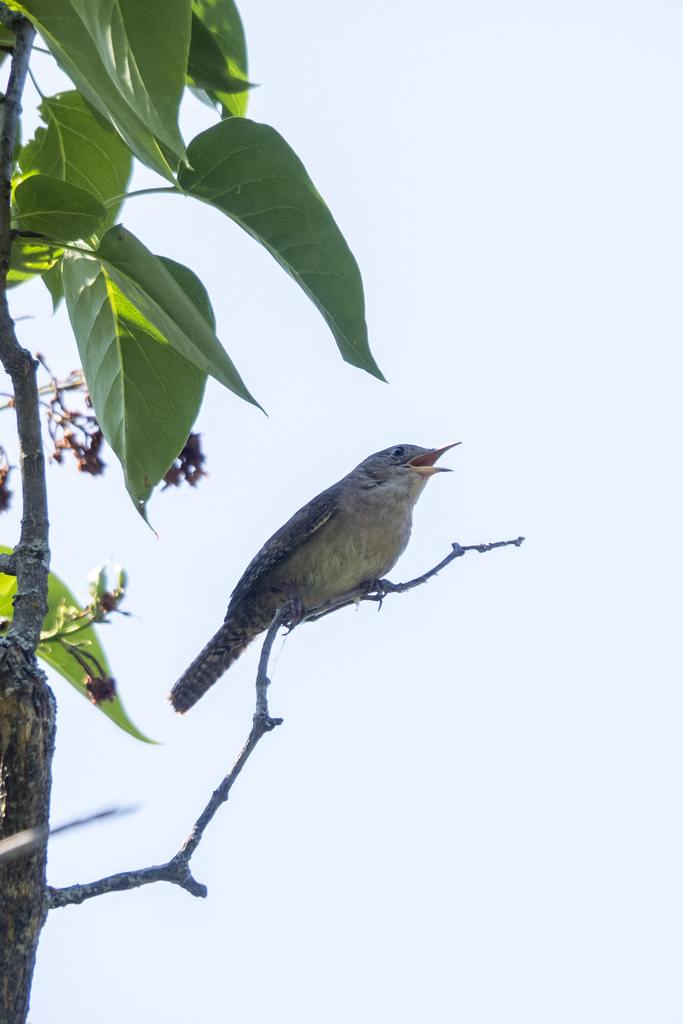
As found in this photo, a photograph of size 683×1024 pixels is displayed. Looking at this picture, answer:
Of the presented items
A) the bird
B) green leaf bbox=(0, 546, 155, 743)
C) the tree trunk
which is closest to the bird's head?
the bird

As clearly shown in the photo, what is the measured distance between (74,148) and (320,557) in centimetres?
333

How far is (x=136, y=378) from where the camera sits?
1.95m

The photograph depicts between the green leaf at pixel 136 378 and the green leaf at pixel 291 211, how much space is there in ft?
0.57

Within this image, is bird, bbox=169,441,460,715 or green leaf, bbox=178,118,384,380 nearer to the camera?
green leaf, bbox=178,118,384,380

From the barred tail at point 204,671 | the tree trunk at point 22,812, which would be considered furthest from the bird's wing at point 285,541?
the tree trunk at point 22,812

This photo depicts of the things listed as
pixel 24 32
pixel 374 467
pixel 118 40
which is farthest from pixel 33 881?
pixel 374 467

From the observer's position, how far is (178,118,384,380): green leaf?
1.87m

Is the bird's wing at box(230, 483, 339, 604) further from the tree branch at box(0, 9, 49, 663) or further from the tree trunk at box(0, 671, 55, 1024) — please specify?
the tree trunk at box(0, 671, 55, 1024)

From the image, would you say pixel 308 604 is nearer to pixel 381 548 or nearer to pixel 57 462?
pixel 381 548

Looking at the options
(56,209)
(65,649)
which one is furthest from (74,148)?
(65,649)

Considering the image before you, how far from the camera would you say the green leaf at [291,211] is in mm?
1865

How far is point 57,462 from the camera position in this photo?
254cm

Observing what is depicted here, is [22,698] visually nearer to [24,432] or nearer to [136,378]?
[24,432]

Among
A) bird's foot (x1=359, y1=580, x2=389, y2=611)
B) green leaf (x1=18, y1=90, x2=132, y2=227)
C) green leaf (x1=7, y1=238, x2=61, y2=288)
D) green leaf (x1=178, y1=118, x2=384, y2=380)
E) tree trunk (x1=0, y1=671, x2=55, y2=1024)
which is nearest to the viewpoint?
tree trunk (x1=0, y1=671, x2=55, y2=1024)
